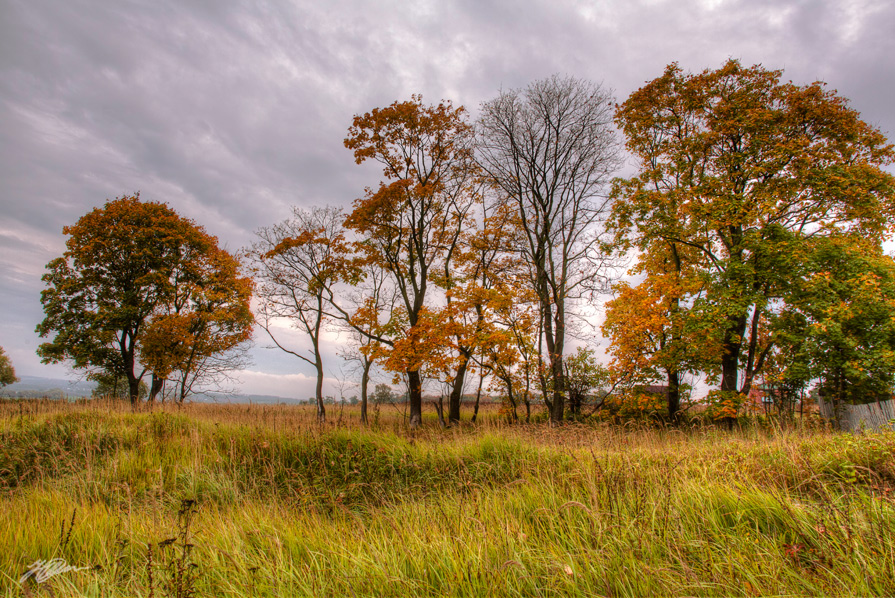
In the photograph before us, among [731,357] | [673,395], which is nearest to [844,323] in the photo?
[731,357]

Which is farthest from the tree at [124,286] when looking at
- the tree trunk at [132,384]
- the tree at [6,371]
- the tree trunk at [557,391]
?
the tree at [6,371]

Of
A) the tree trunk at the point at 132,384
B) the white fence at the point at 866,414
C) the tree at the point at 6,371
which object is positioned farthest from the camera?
the tree at the point at 6,371

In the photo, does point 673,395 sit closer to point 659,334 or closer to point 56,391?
point 659,334

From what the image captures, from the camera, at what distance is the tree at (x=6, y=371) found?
43.4 metres

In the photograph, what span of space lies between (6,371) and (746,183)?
223ft

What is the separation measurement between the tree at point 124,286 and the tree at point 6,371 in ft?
115

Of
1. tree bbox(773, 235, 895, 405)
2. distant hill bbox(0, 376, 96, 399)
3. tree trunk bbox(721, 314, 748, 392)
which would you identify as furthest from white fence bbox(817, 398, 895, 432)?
distant hill bbox(0, 376, 96, 399)

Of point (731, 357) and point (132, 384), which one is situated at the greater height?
point (731, 357)

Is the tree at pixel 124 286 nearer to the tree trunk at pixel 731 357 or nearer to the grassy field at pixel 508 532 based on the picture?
the grassy field at pixel 508 532

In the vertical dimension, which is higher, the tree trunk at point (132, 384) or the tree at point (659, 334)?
the tree at point (659, 334)

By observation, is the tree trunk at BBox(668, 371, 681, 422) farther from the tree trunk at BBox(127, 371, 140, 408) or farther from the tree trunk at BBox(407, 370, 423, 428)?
the tree trunk at BBox(127, 371, 140, 408)

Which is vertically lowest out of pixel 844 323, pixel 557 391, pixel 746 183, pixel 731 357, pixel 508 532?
pixel 508 532

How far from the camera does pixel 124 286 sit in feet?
73.5

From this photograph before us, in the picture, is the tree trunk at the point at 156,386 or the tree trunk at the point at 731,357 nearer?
the tree trunk at the point at 731,357
